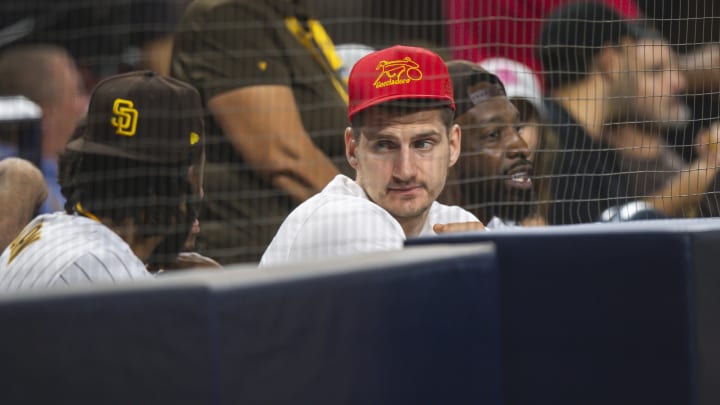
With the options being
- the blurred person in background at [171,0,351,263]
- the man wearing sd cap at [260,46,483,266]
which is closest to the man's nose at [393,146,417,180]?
the man wearing sd cap at [260,46,483,266]

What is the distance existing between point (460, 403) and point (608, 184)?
2327mm

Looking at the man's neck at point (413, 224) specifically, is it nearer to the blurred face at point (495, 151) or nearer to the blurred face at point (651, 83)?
the blurred face at point (495, 151)

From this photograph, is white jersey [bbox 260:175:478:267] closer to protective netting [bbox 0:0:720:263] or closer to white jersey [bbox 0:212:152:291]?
white jersey [bbox 0:212:152:291]

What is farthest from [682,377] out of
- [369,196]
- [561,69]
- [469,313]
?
[561,69]

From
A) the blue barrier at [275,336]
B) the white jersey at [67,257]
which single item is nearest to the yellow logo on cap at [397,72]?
the white jersey at [67,257]

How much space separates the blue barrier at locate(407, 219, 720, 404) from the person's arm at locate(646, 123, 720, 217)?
2.13 m

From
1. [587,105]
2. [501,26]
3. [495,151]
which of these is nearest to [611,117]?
[587,105]

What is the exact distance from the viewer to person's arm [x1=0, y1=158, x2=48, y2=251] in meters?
4.76

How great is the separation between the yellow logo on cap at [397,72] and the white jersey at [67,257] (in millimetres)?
1150

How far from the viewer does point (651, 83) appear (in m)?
5.59

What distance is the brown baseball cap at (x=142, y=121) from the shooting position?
4.03m

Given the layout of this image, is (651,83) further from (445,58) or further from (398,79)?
(398,79)

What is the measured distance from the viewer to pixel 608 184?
16.3 feet

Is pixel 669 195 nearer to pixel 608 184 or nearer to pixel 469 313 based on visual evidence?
pixel 608 184
